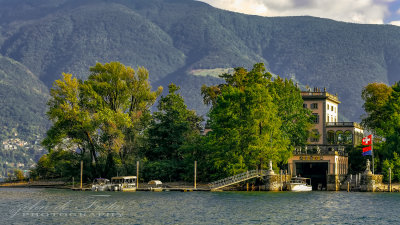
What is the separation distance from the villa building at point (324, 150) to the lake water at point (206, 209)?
57.4ft

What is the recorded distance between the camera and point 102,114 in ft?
377

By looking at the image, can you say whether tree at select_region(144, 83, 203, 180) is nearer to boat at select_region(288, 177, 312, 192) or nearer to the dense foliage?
the dense foliage

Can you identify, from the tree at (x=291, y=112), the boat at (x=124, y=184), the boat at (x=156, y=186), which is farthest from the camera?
the tree at (x=291, y=112)

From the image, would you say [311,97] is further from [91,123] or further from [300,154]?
[91,123]

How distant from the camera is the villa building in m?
117

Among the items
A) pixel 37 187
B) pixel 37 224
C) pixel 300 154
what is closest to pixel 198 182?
pixel 300 154

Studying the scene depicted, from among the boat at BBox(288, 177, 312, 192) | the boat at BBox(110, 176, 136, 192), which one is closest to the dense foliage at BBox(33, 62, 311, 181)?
the boat at BBox(110, 176, 136, 192)

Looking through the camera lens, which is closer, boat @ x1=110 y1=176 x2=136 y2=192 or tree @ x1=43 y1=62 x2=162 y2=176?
boat @ x1=110 y1=176 x2=136 y2=192

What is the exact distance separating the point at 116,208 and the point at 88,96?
1791 inches

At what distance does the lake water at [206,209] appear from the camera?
65.9 m

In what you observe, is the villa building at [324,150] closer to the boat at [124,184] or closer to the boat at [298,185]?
the boat at [298,185]

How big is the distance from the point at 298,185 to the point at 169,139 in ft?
75.0

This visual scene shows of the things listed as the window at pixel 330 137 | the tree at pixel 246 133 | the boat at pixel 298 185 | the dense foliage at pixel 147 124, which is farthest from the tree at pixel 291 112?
the window at pixel 330 137

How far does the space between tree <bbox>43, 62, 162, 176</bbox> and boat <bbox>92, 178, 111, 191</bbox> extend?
8.83 feet
